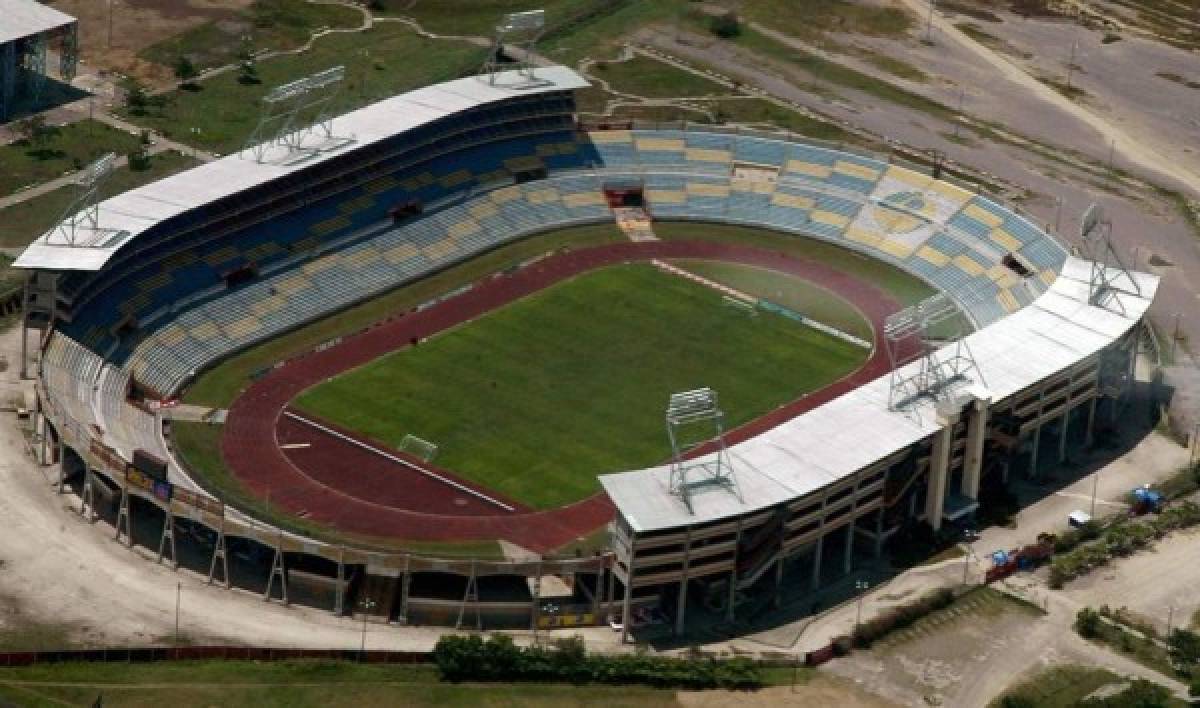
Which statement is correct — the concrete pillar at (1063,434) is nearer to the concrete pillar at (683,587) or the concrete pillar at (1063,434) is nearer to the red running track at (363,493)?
the red running track at (363,493)

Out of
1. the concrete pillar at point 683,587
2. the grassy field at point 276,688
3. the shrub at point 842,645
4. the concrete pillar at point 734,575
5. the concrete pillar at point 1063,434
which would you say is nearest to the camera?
the grassy field at point 276,688

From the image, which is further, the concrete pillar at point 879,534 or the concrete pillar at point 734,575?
the concrete pillar at point 879,534

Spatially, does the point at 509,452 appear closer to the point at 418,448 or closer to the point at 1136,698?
the point at 418,448

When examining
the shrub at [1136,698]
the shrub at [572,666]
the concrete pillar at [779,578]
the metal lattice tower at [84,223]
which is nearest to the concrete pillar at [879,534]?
the concrete pillar at [779,578]

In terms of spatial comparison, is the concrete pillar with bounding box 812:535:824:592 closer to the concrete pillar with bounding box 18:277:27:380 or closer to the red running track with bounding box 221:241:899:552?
the red running track with bounding box 221:241:899:552

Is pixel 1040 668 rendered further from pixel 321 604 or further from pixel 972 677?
pixel 321 604

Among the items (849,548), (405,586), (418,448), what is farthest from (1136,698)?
(418,448)

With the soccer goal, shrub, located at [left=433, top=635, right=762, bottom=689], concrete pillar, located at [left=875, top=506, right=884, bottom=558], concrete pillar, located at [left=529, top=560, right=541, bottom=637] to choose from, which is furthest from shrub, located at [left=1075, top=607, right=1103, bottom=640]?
the soccer goal
